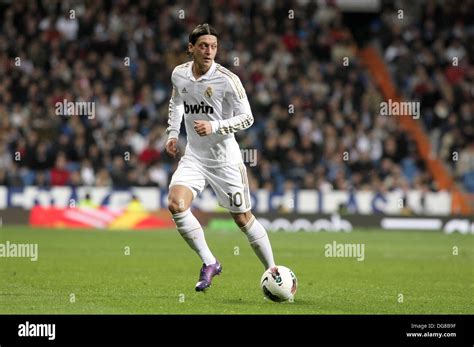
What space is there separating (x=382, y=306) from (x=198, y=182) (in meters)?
2.33

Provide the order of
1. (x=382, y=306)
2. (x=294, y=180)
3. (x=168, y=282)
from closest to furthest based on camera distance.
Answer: (x=382, y=306) < (x=168, y=282) < (x=294, y=180)

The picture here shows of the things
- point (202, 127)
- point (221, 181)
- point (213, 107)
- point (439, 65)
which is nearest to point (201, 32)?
point (213, 107)

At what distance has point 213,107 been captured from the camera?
11219 mm

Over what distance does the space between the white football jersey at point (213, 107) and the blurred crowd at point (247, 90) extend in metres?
13.5

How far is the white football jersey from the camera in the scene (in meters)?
11.1

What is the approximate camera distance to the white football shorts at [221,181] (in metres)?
11.1

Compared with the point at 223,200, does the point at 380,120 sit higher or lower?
higher

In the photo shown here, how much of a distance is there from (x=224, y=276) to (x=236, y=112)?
331 centimetres

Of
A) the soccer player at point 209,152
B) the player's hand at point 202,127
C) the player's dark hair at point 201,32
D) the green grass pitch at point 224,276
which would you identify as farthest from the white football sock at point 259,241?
the player's dark hair at point 201,32

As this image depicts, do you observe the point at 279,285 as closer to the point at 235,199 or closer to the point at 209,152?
the point at 235,199

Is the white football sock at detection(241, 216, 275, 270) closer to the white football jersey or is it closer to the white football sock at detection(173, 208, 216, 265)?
the white football sock at detection(173, 208, 216, 265)

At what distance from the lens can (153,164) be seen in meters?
25.5
